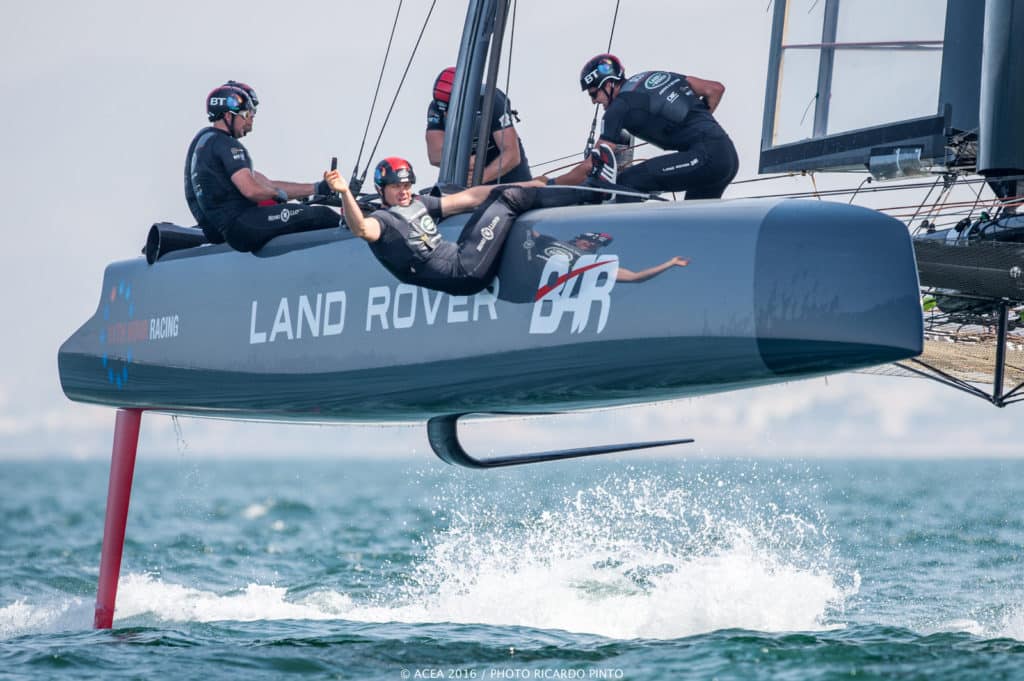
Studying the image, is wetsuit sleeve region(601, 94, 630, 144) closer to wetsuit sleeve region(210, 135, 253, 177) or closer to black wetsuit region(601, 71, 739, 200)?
black wetsuit region(601, 71, 739, 200)

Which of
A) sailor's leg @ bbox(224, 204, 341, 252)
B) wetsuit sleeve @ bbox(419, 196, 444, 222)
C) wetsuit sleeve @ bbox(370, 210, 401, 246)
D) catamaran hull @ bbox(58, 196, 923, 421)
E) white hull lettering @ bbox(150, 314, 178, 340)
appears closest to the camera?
catamaran hull @ bbox(58, 196, 923, 421)

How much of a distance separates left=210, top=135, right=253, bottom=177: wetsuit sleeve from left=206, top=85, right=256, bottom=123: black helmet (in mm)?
116

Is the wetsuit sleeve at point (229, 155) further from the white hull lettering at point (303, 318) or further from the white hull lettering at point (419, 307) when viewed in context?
the white hull lettering at point (419, 307)

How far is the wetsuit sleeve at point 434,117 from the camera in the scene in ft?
23.3

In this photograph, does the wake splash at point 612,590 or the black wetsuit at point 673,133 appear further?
the wake splash at point 612,590

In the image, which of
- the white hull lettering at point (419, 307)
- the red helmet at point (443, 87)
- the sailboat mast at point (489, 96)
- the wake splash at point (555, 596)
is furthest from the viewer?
the wake splash at point (555, 596)

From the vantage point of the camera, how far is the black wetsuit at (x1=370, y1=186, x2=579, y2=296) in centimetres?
561

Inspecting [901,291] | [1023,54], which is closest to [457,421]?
[901,291]

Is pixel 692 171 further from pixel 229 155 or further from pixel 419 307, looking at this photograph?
pixel 229 155

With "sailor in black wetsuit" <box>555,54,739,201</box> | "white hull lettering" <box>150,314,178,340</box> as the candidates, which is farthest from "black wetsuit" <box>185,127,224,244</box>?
"sailor in black wetsuit" <box>555,54,739,201</box>

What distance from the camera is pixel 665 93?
6176 millimetres

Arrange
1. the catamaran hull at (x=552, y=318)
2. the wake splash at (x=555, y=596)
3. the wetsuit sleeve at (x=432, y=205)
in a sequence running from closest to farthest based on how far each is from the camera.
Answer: the catamaran hull at (x=552, y=318) < the wetsuit sleeve at (x=432, y=205) < the wake splash at (x=555, y=596)

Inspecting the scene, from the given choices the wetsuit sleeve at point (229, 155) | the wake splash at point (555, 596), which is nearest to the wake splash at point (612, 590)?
the wake splash at point (555, 596)

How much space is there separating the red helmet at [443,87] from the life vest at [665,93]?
1.09 m
